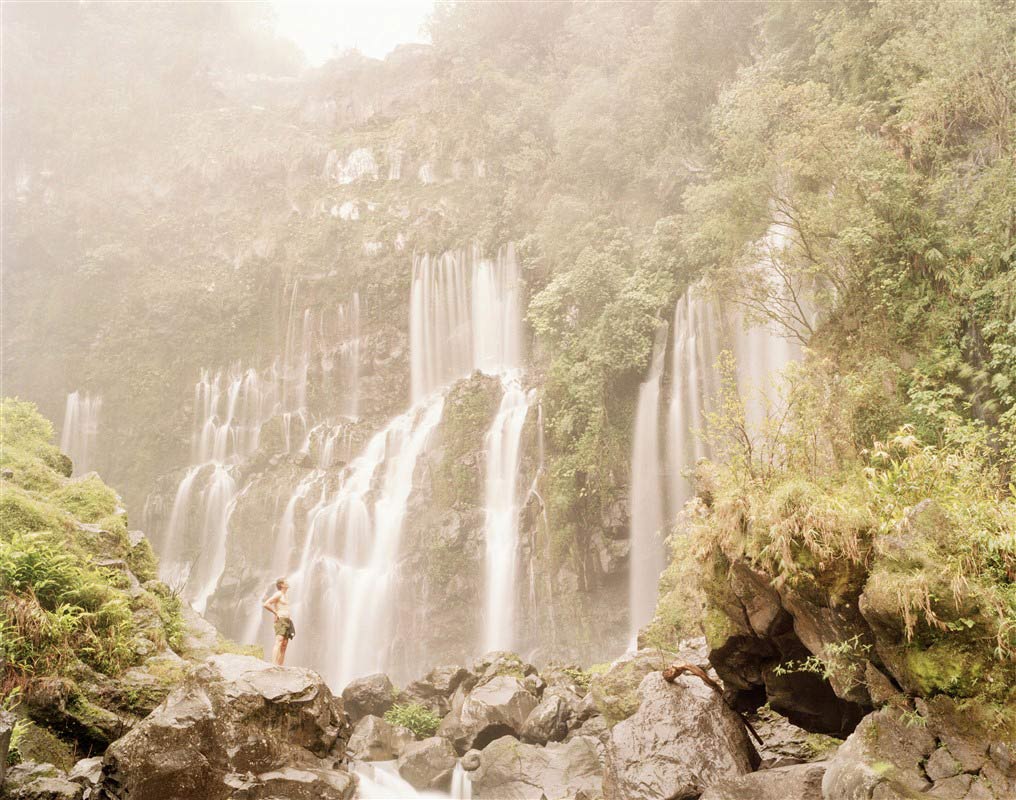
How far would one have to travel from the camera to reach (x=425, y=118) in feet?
116

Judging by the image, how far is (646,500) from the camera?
18641 millimetres

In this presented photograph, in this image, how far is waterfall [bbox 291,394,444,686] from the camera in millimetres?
21297

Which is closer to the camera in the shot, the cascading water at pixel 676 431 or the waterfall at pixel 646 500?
the cascading water at pixel 676 431

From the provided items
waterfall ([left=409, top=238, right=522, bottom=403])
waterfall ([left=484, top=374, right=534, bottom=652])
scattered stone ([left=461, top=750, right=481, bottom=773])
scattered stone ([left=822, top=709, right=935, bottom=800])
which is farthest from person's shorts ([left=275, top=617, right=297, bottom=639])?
waterfall ([left=409, top=238, right=522, bottom=403])

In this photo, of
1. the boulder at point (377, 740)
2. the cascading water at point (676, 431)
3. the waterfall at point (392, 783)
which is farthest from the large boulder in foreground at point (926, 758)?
the cascading water at point (676, 431)

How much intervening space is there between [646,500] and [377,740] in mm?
9852

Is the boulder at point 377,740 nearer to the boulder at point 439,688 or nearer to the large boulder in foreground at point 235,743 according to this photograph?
the boulder at point 439,688

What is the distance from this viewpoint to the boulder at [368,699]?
1388 centimetres

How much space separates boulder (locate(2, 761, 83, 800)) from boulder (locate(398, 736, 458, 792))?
5.96 m

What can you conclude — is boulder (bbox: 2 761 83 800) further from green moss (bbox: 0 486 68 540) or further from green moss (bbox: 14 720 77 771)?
green moss (bbox: 0 486 68 540)

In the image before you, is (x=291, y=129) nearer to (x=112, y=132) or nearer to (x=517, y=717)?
(x=112, y=132)

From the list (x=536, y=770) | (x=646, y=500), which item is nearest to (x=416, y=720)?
(x=536, y=770)

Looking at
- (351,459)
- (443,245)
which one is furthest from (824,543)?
(443,245)

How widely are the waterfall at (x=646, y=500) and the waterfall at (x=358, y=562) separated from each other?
832 cm
